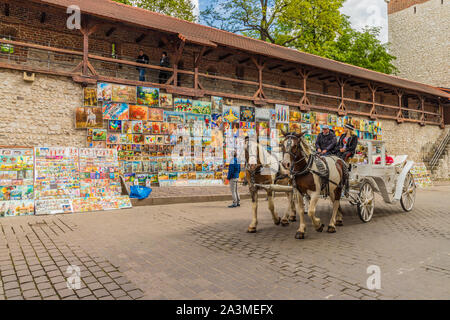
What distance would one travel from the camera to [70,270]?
12.3 feet

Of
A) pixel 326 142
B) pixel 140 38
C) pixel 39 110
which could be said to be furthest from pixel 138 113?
pixel 326 142

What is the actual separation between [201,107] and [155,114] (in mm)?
2419

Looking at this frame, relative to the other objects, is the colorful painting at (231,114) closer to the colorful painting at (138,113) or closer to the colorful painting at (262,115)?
the colorful painting at (262,115)

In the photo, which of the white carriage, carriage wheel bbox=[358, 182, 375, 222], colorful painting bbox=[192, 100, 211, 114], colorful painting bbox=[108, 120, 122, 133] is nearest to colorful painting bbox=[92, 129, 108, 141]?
colorful painting bbox=[108, 120, 122, 133]

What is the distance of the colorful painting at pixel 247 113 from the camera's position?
16541 mm

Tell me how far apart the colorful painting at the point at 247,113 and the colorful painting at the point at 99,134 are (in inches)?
281

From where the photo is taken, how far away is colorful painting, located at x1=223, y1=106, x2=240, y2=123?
15.8 meters

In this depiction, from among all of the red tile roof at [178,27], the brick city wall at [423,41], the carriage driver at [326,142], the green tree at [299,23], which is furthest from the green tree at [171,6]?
the brick city wall at [423,41]

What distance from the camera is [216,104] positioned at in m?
15.5

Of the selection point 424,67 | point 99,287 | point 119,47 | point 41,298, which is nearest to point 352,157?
point 99,287

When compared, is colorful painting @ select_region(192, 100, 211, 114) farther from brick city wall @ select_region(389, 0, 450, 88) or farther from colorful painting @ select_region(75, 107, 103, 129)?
brick city wall @ select_region(389, 0, 450, 88)

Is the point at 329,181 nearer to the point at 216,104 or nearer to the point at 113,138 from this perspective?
the point at 113,138

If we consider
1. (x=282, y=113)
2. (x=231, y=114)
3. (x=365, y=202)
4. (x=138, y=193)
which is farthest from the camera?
(x=282, y=113)

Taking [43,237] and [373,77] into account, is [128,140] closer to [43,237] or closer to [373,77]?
[43,237]
